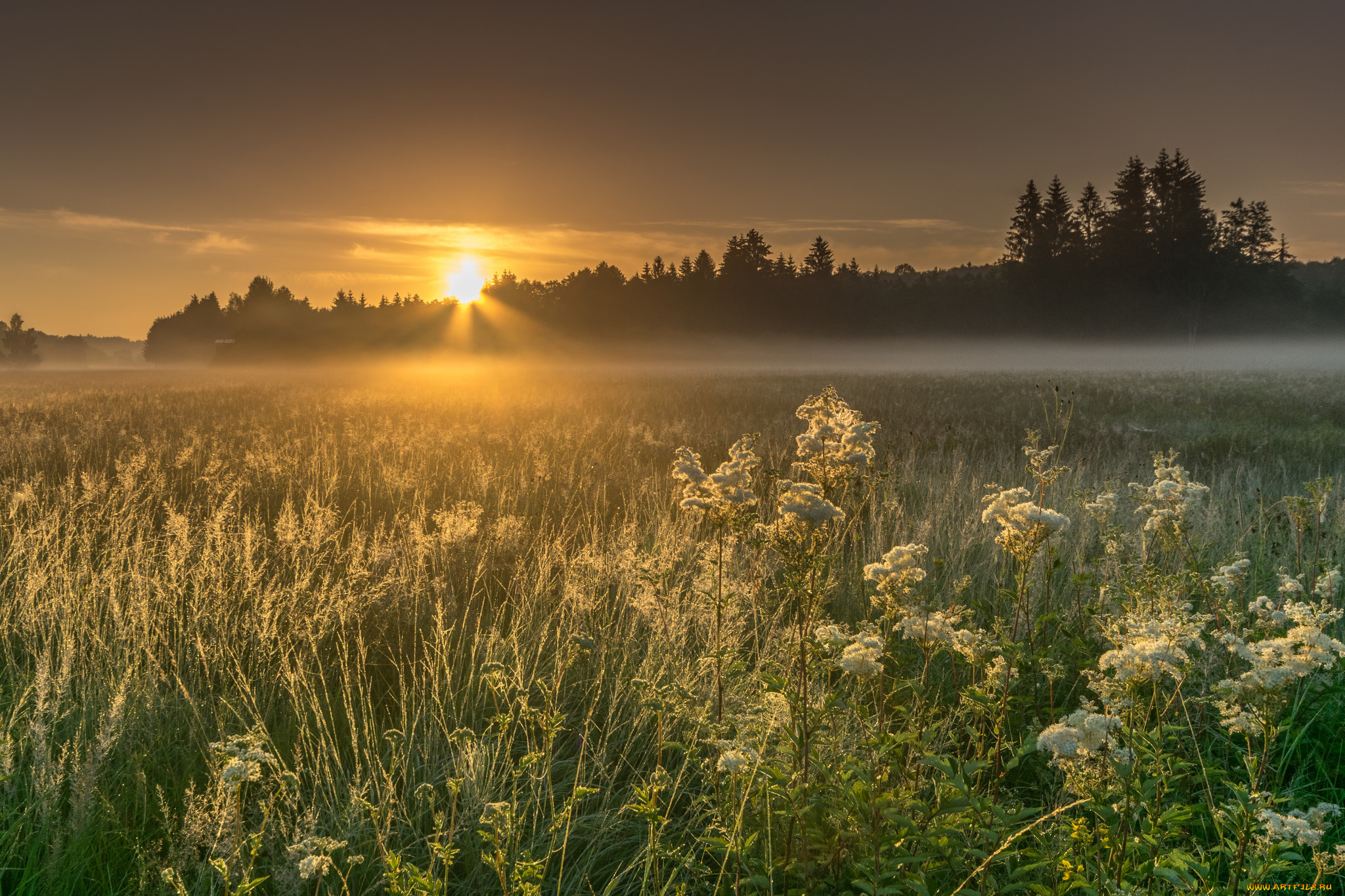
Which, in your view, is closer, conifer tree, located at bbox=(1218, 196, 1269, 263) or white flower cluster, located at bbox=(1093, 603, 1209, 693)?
white flower cluster, located at bbox=(1093, 603, 1209, 693)

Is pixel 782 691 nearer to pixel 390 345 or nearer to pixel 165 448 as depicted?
pixel 165 448

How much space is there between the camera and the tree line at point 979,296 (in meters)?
63.0

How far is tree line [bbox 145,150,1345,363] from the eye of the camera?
63.0m

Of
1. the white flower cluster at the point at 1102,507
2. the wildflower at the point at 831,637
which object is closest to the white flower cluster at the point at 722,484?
the wildflower at the point at 831,637

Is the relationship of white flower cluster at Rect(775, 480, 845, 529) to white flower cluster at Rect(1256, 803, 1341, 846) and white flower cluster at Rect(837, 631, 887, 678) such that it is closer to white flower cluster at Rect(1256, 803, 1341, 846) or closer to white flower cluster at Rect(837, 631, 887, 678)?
white flower cluster at Rect(837, 631, 887, 678)

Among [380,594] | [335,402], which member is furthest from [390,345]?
[380,594]

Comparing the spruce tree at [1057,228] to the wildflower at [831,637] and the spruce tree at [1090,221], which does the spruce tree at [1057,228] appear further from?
the wildflower at [831,637]

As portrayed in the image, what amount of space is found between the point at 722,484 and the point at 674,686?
0.63 m

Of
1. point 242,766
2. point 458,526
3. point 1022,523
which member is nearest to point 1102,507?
point 1022,523

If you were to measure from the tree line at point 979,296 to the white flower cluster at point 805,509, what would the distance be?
76982 mm

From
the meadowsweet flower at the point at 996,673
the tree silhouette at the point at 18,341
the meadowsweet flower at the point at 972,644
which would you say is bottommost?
the meadowsweet flower at the point at 996,673

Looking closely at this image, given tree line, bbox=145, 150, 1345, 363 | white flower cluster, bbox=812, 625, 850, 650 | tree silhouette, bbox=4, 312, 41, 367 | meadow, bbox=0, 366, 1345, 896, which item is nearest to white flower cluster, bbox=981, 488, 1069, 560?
meadow, bbox=0, 366, 1345, 896

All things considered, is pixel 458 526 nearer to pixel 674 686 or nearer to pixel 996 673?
pixel 674 686

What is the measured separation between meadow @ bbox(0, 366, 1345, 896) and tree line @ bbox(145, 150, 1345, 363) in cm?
7181
